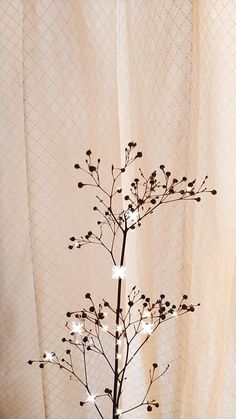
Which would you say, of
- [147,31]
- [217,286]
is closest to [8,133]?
[147,31]

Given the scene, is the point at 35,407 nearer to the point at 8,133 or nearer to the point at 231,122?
the point at 8,133

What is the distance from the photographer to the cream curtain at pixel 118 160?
1.11m

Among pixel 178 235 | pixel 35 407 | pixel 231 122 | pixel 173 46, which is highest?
pixel 173 46

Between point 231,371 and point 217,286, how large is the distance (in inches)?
10.7

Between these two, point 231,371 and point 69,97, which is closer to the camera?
point 69,97

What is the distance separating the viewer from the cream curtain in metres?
1.11

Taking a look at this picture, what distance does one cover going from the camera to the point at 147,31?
3.62ft

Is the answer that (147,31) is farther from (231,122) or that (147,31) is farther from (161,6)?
(231,122)

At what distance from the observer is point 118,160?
119cm

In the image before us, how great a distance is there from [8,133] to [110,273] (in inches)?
19.4

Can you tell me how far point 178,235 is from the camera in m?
1.22

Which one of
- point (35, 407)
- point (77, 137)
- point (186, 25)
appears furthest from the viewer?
point (35, 407)

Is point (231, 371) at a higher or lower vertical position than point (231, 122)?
lower

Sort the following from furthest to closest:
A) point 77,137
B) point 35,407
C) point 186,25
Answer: point 35,407, point 77,137, point 186,25
